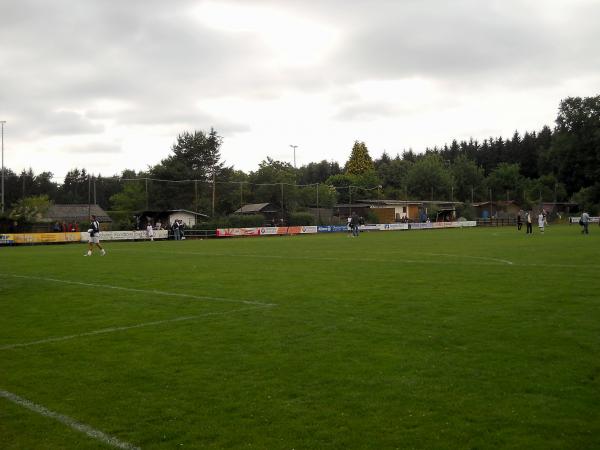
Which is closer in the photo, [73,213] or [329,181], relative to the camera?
[73,213]

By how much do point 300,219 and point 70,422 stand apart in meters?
55.4

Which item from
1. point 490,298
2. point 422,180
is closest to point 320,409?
point 490,298

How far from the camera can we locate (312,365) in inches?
301

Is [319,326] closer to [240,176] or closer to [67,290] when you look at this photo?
[67,290]

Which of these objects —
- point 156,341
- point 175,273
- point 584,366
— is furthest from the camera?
point 175,273

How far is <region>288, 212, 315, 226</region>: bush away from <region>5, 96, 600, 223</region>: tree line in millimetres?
1845

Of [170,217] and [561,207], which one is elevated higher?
[561,207]

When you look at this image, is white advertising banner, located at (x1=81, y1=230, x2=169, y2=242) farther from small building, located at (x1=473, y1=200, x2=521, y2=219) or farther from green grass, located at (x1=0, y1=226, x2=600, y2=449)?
small building, located at (x1=473, y1=200, x2=521, y2=219)

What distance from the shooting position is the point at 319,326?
10117mm

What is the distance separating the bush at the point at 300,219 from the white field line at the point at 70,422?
5409 cm

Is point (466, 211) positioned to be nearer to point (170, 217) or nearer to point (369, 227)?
point (369, 227)

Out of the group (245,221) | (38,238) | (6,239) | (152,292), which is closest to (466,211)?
(245,221)

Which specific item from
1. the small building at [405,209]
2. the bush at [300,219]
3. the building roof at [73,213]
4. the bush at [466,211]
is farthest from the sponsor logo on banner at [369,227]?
the building roof at [73,213]

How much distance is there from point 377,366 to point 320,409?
1.68 m
